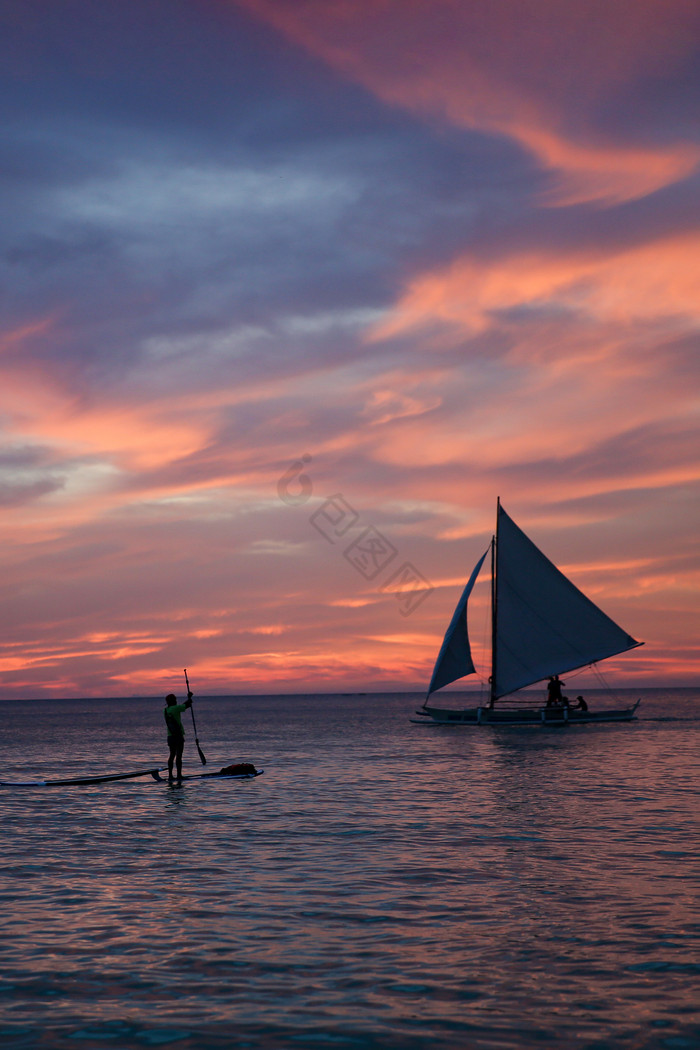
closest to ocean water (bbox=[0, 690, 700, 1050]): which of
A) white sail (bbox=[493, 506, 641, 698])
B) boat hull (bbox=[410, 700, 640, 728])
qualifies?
white sail (bbox=[493, 506, 641, 698])

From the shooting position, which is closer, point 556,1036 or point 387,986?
point 556,1036

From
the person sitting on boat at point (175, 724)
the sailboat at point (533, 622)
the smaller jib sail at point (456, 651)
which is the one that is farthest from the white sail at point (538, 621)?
the person sitting on boat at point (175, 724)

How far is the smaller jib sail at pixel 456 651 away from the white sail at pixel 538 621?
3209mm

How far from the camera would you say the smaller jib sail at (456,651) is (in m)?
72.0

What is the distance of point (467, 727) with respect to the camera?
82438mm

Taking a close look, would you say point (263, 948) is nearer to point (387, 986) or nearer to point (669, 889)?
point (387, 986)

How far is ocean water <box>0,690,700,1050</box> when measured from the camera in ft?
27.7

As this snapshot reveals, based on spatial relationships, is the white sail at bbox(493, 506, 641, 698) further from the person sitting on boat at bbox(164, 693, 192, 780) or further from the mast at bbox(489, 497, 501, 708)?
the person sitting on boat at bbox(164, 693, 192, 780)

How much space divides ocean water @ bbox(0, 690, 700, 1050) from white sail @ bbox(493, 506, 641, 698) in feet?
139

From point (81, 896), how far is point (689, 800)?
58.3 feet

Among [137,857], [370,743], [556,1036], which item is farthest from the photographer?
[370,743]

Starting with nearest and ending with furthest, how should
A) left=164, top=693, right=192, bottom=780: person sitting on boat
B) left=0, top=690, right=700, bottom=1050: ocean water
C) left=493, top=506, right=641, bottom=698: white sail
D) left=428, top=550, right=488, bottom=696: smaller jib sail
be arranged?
left=0, top=690, right=700, bottom=1050: ocean water < left=164, top=693, right=192, bottom=780: person sitting on boat < left=493, top=506, right=641, bottom=698: white sail < left=428, top=550, right=488, bottom=696: smaller jib sail

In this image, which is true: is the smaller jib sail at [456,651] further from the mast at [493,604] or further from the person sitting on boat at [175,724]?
the person sitting on boat at [175,724]

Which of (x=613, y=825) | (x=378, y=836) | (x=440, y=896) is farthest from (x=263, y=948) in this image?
(x=613, y=825)
